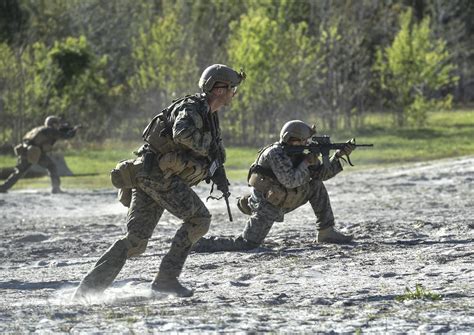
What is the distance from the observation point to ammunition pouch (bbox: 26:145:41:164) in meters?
19.8

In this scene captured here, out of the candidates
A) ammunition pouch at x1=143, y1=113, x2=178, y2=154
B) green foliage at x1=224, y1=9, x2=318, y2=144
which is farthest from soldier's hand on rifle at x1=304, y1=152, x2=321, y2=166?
green foliage at x1=224, y1=9, x2=318, y2=144

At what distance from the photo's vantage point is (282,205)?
33.3 feet

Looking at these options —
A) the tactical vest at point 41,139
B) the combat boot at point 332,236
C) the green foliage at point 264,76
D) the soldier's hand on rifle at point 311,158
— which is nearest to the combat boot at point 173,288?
the soldier's hand on rifle at point 311,158

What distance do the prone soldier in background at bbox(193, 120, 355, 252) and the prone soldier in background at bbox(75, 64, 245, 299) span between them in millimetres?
2333

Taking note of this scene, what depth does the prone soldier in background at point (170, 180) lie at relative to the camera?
7.31m

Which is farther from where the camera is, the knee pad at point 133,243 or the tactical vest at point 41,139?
the tactical vest at point 41,139

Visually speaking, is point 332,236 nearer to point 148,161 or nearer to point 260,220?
point 260,220

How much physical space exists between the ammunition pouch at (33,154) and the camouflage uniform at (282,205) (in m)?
10.1

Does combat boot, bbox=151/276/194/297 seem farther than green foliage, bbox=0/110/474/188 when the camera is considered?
No

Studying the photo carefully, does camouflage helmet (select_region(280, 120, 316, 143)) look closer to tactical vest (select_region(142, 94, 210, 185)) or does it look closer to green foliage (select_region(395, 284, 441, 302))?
tactical vest (select_region(142, 94, 210, 185))

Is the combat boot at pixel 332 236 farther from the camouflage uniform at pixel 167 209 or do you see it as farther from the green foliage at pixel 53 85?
the green foliage at pixel 53 85

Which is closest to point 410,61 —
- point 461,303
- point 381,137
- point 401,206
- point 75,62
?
point 381,137

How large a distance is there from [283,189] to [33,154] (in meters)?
10.8

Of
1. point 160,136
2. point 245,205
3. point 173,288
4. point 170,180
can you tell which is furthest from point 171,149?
point 245,205
